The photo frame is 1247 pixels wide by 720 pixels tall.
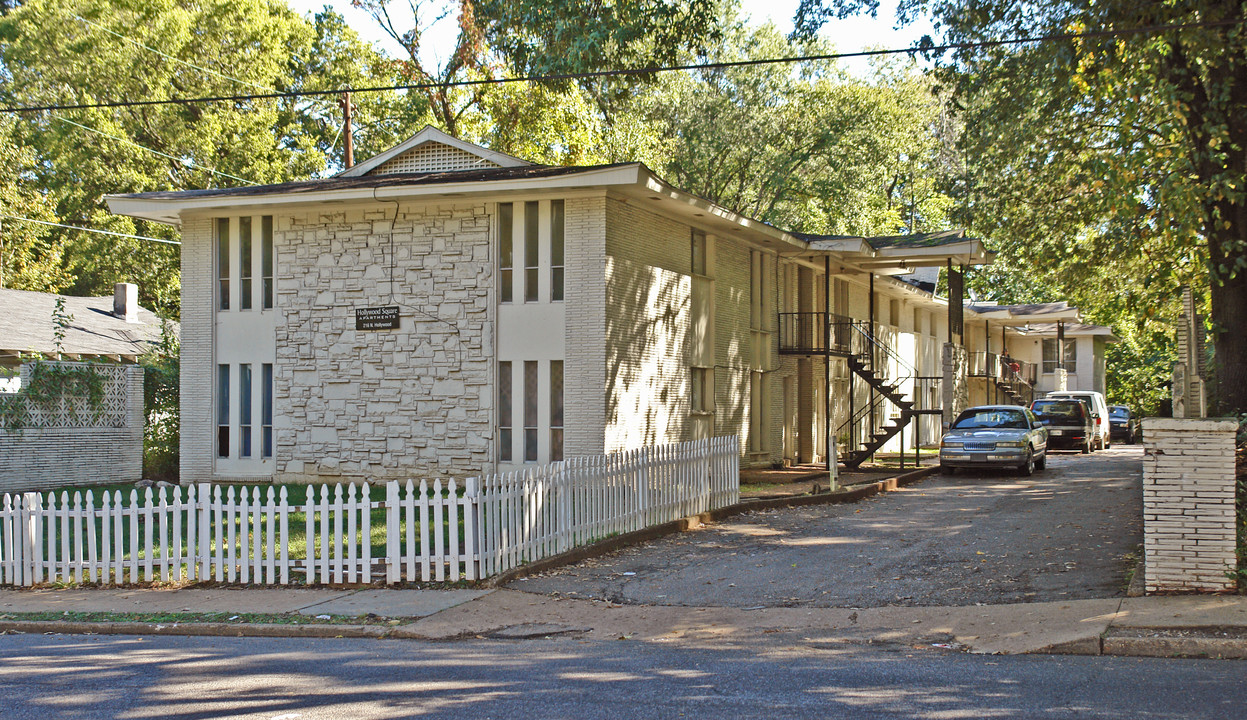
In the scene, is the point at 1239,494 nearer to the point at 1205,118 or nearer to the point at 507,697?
the point at 1205,118

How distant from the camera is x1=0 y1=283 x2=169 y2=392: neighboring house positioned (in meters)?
29.8

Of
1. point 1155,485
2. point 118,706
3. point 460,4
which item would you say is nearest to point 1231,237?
point 1155,485

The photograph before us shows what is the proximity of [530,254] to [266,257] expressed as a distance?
565 centimetres

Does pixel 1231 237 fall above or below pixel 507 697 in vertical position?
above

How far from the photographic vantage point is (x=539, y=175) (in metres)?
19.1

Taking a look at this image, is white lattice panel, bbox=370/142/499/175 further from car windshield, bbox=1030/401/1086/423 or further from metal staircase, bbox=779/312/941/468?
car windshield, bbox=1030/401/1086/423

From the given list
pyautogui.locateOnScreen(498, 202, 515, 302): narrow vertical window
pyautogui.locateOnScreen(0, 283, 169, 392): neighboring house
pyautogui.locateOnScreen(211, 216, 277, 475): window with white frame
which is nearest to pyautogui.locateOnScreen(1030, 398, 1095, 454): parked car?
pyautogui.locateOnScreen(498, 202, 515, 302): narrow vertical window

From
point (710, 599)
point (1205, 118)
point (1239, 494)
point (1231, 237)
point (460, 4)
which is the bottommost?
point (710, 599)

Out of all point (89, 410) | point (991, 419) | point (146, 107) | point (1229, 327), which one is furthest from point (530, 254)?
point (146, 107)

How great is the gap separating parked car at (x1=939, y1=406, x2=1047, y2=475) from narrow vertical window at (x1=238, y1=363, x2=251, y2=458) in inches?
582

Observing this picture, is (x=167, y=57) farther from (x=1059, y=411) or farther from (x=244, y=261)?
(x=1059, y=411)

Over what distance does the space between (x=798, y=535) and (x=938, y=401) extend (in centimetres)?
2830

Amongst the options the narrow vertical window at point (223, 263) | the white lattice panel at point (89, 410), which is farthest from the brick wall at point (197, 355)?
the white lattice panel at point (89, 410)

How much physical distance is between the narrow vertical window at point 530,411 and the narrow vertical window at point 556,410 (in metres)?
0.33
